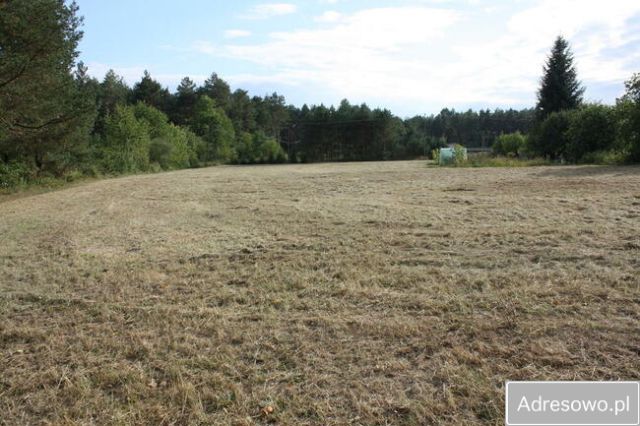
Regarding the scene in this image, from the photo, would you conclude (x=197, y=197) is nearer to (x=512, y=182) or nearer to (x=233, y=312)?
(x=512, y=182)

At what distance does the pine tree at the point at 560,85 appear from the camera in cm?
3706

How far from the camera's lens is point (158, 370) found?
3.01 meters

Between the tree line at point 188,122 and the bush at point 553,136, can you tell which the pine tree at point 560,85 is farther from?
the bush at point 553,136

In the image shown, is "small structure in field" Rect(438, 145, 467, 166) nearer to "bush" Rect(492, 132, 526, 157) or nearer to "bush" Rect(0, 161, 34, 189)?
"bush" Rect(492, 132, 526, 157)

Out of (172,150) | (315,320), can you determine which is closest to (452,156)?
(172,150)

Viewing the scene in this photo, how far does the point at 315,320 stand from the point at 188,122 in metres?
63.6

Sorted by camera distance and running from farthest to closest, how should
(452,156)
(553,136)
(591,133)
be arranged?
(452,156) < (553,136) < (591,133)

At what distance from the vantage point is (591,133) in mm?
24219

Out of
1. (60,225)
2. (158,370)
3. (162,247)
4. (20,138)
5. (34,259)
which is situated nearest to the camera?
(158,370)

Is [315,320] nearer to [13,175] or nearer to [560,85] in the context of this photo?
[13,175]

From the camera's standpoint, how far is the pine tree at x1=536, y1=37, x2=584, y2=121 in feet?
122

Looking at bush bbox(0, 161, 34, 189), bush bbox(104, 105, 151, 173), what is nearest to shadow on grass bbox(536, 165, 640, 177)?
bush bbox(0, 161, 34, 189)

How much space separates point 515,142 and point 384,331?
132 feet

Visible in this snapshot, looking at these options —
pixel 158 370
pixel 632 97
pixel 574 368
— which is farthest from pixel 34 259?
pixel 632 97
